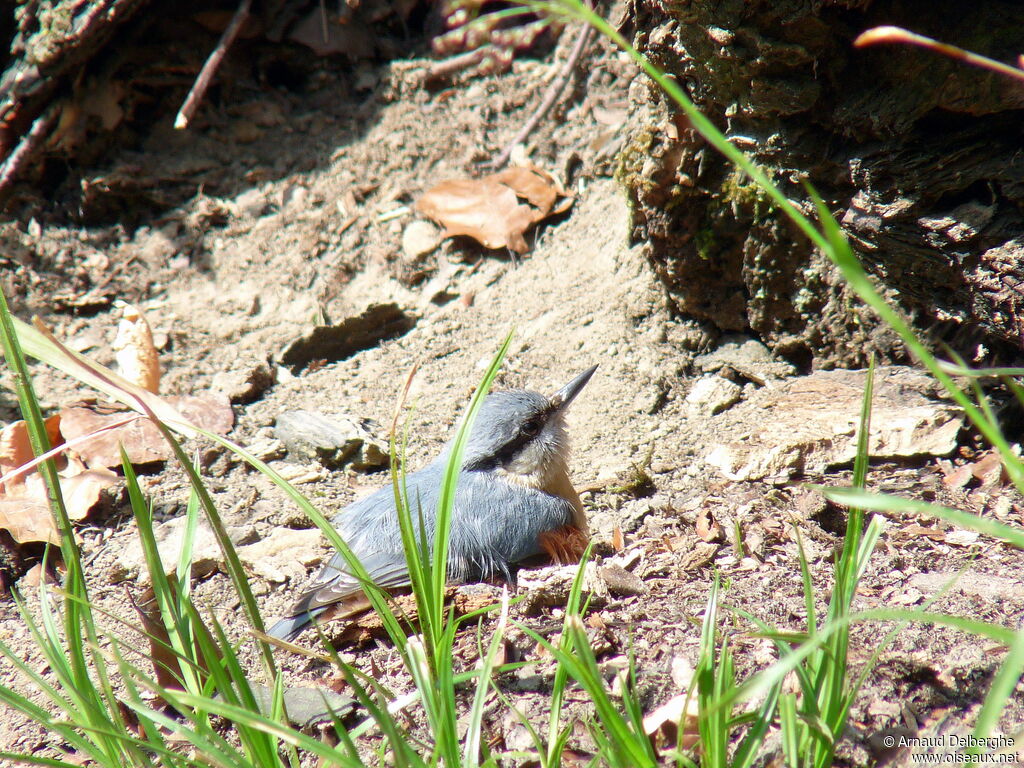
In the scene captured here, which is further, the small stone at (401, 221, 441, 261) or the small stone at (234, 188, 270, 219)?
the small stone at (234, 188, 270, 219)

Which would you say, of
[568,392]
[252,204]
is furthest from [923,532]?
[252,204]

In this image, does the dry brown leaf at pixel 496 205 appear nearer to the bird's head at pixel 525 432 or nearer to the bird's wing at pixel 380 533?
the bird's head at pixel 525 432

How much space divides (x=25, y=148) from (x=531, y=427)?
125 inches

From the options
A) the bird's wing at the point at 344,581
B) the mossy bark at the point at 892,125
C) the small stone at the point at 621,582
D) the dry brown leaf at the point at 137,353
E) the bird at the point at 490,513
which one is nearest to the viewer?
the mossy bark at the point at 892,125

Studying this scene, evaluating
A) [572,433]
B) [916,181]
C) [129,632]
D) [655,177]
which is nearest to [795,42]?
[916,181]

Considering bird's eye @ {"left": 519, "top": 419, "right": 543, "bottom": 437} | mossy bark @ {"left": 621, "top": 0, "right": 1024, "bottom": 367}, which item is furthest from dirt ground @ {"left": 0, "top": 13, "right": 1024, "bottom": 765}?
mossy bark @ {"left": 621, "top": 0, "right": 1024, "bottom": 367}

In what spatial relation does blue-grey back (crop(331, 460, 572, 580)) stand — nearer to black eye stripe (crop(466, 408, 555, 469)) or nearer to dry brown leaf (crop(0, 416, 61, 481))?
black eye stripe (crop(466, 408, 555, 469))

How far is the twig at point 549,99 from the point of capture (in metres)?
4.77

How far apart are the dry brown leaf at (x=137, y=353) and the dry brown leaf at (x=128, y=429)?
188 millimetres

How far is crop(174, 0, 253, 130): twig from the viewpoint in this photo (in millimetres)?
4664

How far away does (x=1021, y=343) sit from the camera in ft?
8.63

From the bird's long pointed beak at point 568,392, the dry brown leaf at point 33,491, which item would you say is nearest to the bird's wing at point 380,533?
the bird's long pointed beak at point 568,392

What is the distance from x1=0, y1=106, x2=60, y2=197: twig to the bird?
2841 mm

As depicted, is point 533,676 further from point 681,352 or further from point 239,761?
point 681,352
